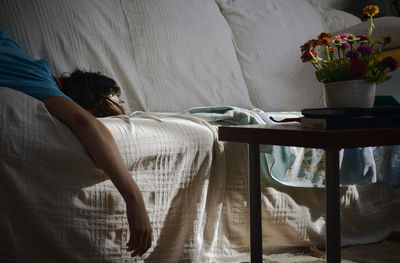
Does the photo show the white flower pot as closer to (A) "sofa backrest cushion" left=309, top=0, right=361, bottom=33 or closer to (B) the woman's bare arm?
(B) the woman's bare arm

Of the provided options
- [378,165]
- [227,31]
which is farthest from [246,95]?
[378,165]

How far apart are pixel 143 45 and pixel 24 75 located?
0.71m

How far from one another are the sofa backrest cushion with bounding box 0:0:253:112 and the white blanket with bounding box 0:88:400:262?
18.5 inches

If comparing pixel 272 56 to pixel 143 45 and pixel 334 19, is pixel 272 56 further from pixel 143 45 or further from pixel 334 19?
pixel 143 45

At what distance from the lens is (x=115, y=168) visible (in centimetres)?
95

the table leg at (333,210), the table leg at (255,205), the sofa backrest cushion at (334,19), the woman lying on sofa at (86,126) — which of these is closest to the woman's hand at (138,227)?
the woman lying on sofa at (86,126)

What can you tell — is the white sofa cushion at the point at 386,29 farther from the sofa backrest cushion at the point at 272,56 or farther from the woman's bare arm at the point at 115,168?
the woman's bare arm at the point at 115,168

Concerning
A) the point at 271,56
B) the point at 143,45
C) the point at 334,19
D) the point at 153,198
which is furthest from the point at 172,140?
the point at 334,19

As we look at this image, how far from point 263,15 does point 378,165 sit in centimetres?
100

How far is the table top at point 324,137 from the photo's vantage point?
0.78 m

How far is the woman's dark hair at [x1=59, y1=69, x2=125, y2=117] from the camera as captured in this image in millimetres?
1328

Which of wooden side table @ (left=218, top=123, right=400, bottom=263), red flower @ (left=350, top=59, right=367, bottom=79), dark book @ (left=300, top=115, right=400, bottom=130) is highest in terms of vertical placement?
red flower @ (left=350, top=59, right=367, bottom=79)

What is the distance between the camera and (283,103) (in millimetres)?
2008

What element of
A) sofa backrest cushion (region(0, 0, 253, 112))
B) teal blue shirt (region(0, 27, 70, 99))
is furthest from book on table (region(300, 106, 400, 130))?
sofa backrest cushion (region(0, 0, 253, 112))
